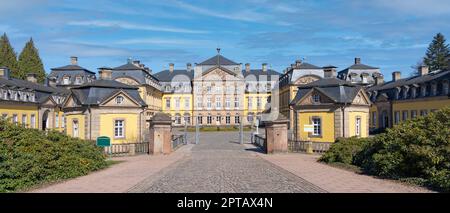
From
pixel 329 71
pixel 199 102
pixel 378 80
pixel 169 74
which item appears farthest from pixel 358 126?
pixel 169 74

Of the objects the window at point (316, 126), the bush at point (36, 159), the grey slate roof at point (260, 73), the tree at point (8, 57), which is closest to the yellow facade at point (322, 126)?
the window at point (316, 126)

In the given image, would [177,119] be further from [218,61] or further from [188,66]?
[218,61]

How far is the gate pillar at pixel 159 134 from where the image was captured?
2533 centimetres

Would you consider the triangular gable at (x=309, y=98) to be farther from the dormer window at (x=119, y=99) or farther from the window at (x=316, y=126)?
the dormer window at (x=119, y=99)

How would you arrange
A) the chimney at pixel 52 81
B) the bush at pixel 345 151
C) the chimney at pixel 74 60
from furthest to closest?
the chimney at pixel 74 60, the chimney at pixel 52 81, the bush at pixel 345 151

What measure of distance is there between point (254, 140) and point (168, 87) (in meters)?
44.6

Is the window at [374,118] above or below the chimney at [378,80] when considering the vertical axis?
below

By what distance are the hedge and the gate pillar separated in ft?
40.9

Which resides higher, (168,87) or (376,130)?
(168,87)

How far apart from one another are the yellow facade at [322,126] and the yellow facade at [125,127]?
36.9 feet

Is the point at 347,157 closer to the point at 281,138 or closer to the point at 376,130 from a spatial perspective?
the point at 281,138

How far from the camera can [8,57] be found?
224 feet
